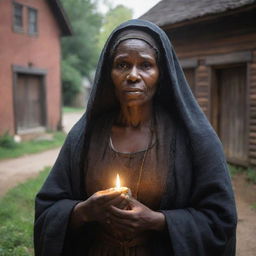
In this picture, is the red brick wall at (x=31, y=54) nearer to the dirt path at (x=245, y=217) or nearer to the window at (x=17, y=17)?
the window at (x=17, y=17)

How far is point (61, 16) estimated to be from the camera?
1627 centimetres

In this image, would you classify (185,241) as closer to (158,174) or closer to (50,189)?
(158,174)

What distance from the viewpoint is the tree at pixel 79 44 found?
1250 inches

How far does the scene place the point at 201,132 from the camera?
1.75m

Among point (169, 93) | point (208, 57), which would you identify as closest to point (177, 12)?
point (208, 57)

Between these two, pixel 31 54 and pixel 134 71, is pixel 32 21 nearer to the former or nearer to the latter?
pixel 31 54

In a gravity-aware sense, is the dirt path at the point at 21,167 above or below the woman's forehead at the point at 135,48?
below

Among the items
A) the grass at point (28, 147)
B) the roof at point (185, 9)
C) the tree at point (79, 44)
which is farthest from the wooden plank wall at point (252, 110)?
the tree at point (79, 44)

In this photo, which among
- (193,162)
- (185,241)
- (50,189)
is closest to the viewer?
(185,241)

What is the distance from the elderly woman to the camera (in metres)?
1.64

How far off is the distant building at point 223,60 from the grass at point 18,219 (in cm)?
469

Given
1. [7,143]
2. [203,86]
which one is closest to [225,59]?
[203,86]

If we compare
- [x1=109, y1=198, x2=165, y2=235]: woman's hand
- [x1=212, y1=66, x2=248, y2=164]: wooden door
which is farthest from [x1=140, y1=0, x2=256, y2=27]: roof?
[x1=109, y1=198, x2=165, y2=235]: woman's hand

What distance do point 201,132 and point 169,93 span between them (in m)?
0.30
